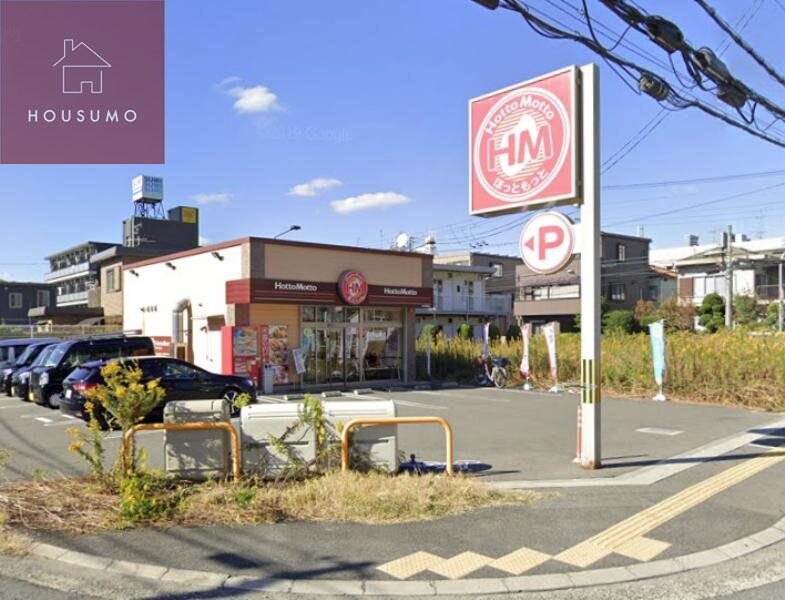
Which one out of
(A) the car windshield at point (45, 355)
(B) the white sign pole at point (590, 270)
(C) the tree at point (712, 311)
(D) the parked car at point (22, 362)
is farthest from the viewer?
(C) the tree at point (712, 311)

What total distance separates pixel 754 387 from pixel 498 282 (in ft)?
128

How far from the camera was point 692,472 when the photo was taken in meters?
8.20

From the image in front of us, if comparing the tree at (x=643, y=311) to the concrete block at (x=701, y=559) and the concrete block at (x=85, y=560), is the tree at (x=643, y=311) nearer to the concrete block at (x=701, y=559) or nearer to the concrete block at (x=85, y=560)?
the concrete block at (x=701, y=559)

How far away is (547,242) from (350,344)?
47.5 ft

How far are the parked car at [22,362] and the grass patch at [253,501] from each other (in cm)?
1379

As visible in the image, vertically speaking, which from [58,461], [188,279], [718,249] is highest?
[718,249]

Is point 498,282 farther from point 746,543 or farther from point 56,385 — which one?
point 746,543

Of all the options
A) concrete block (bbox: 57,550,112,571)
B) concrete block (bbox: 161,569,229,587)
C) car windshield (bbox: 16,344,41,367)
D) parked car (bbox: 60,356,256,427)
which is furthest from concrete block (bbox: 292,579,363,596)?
car windshield (bbox: 16,344,41,367)

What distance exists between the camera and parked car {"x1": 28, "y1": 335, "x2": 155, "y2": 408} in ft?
52.6

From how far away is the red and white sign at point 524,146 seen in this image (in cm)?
838

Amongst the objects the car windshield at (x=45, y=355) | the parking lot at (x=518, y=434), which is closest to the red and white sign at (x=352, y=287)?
the parking lot at (x=518, y=434)

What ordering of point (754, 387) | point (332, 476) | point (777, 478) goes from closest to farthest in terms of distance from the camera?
A: point (332, 476), point (777, 478), point (754, 387)

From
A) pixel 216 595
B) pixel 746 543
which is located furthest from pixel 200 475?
pixel 746 543

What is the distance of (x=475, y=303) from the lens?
49000 mm
